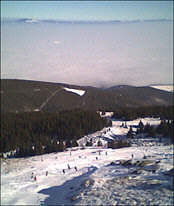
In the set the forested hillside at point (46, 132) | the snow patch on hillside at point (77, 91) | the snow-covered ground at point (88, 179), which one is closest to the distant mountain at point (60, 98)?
the snow patch on hillside at point (77, 91)

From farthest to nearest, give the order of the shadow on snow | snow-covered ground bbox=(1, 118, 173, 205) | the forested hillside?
the forested hillside, the shadow on snow, snow-covered ground bbox=(1, 118, 173, 205)

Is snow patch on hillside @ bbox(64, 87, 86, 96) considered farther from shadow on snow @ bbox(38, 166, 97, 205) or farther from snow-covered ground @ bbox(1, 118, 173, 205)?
shadow on snow @ bbox(38, 166, 97, 205)

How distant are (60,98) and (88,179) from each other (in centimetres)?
7516

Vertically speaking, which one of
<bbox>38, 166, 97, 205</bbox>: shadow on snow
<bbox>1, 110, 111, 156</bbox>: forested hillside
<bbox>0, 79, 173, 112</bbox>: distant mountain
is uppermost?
<bbox>0, 79, 173, 112</bbox>: distant mountain

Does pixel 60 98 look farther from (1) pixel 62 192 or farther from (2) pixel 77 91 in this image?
(1) pixel 62 192

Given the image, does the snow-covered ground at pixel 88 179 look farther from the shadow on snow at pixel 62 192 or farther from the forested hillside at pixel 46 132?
the forested hillside at pixel 46 132

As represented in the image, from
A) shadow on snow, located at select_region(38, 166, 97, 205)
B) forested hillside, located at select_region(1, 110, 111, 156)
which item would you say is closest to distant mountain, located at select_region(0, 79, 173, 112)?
forested hillside, located at select_region(1, 110, 111, 156)

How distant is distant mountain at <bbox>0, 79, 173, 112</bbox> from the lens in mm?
82812

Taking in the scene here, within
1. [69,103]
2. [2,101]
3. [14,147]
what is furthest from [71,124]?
[2,101]

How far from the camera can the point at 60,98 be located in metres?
91.3

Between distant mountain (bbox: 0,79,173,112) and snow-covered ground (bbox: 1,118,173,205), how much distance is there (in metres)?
49.4

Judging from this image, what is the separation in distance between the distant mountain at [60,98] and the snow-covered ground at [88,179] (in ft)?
162

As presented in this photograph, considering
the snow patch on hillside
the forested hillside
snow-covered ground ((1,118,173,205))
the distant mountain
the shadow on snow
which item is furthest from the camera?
the snow patch on hillside

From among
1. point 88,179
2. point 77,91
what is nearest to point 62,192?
point 88,179
